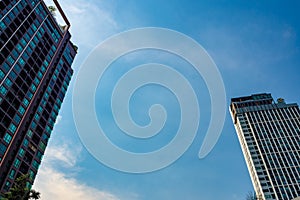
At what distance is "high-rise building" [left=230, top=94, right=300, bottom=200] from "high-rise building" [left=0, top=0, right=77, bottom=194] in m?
60.4

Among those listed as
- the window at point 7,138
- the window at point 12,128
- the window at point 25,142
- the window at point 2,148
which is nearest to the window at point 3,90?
the window at point 12,128

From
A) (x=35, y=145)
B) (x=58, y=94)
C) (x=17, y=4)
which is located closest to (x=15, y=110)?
(x=35, y=145)

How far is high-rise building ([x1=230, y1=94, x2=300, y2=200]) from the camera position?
236ft

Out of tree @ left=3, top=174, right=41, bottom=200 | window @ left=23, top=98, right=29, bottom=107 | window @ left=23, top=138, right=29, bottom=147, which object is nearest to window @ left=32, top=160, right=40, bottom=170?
window @ left=23, top=138, right=29, bottom=147

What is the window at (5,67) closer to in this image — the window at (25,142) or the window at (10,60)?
the window at (10,60)

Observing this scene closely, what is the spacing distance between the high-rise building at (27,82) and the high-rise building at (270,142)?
60.4 metres

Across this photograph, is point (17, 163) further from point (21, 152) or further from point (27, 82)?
point (27, 82)

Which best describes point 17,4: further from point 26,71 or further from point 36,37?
point 26,71

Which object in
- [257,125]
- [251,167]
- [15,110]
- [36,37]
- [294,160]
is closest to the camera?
[15,110]

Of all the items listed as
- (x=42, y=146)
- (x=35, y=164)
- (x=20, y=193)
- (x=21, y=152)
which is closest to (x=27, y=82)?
(x=42, y=146)

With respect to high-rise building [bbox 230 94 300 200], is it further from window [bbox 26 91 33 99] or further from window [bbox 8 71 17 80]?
window [bbox 8 71 17 80]

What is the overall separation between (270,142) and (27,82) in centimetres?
7992

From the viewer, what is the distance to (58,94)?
214 ft

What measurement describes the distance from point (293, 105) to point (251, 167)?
1383 inches
